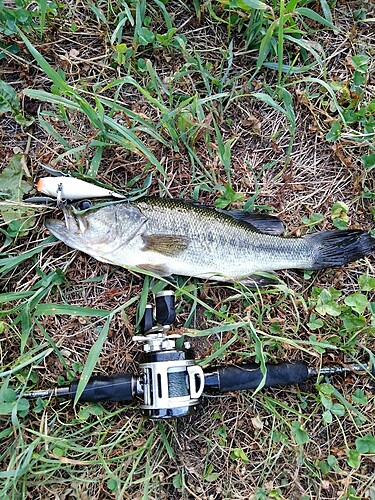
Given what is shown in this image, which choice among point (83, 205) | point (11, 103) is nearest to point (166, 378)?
point (83, 205)

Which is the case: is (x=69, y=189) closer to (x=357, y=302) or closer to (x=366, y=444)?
(x=357, y=302)

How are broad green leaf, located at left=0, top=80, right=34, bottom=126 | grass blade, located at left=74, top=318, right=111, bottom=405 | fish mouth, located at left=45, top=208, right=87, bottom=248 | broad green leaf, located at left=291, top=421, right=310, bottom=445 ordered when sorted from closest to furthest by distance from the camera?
grass blade, located at left=74, top=318, right=111, bottom=405, fish mouth, located at left=45, top=208, right=87, bottom=248, broad green leaf, located at left=291, top=421, right=310, bottom=445, broad green leaf, located at left=0, top=80, right=34, bottom=126

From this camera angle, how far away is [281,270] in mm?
3432

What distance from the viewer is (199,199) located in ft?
11.1

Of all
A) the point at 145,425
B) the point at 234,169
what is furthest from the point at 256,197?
the point at 145,425

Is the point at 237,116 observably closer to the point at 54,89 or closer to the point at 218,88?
the point at 218,88

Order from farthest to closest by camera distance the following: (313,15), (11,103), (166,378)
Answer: (313,15)
(11,103)
(166,378)

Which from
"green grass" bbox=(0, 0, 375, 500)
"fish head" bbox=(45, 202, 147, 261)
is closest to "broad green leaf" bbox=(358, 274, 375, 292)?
"green grass" bbox=(0, 0, 375, 500)

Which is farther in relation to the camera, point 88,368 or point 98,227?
point 98,227

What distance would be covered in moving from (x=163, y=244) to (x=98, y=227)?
0.43 m

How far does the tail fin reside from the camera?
10.9 feet

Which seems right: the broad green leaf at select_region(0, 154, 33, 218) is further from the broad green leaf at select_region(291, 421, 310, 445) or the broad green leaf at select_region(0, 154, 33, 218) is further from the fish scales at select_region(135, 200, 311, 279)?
the broad green leaf at select_region(291, 421, 310, 445)

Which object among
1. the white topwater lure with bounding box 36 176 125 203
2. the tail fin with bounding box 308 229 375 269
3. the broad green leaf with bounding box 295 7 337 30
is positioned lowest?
the tail fin with bounding box 308 229 375 269

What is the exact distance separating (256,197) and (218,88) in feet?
2.79
